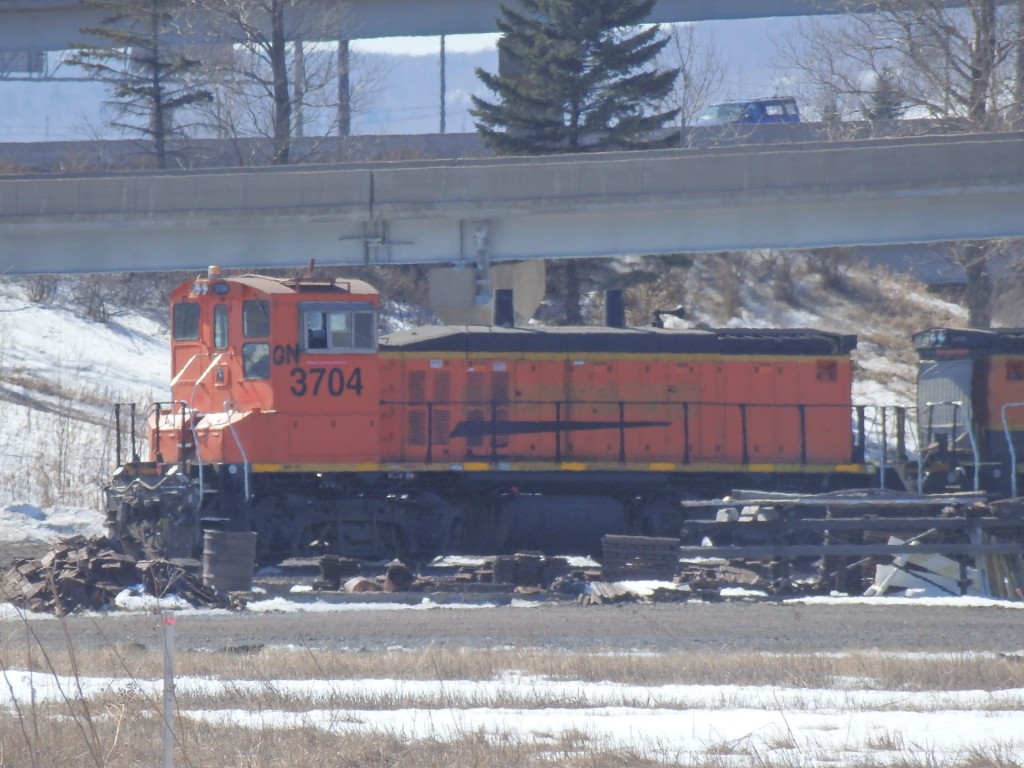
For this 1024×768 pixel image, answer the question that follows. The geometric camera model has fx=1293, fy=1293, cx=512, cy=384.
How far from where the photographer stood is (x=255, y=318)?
17688mm

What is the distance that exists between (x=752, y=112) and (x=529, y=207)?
27.0m

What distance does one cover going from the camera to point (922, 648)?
10656 mm

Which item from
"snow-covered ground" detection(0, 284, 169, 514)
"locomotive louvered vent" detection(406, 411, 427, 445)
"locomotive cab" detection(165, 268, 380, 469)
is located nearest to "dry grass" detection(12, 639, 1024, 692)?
"locomotive cab" detection(165, 268, 380, 469)

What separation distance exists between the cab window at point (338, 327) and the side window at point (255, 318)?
1.59 feet

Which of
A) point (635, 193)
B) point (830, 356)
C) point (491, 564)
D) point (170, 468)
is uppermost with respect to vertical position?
point (635, 193)

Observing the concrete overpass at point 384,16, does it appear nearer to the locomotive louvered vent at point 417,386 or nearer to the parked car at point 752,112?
the parked car at point 752,112

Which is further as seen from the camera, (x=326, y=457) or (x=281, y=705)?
(x=326, y=457)

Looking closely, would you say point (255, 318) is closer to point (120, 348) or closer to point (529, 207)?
point (529, 207)

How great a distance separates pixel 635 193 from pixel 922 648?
50.3ft

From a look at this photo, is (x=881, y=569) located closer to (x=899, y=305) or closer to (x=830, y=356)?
(x=830, y=356)

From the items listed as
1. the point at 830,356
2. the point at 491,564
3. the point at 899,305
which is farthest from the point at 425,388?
the point at 899,305

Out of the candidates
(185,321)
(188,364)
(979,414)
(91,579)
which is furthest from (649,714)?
(979,414)

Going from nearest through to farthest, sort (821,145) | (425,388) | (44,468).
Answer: (425,388)
(44,468)
(821,145)

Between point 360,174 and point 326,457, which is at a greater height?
point 360,174
